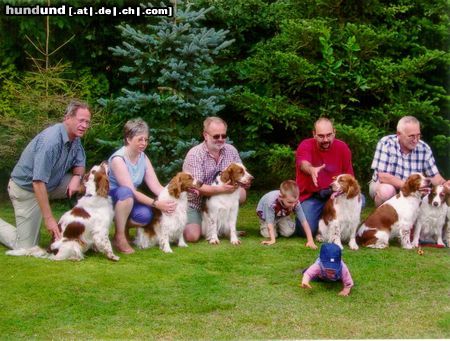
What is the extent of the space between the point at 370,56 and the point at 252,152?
1.98 m

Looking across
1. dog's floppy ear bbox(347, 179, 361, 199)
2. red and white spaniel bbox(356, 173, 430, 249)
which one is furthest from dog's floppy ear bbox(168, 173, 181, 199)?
red and white spaniel bbox(356, 173, 430, 249)

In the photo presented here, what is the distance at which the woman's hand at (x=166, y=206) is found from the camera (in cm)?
709

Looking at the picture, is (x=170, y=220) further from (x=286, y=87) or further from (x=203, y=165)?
(x=286, y=87)

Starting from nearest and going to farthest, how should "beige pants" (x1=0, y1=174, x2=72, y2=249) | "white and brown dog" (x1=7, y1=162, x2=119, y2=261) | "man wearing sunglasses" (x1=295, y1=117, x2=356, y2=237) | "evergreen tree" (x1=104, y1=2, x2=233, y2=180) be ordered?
"white and brown dog" (x1=7, y1=162, x2=119, y2=261) < "beige pants" (x1=0, y1=174, x2=72, y2=249) < "man wearing sunglasses" (x1=295, y1=117, x2=356, y2=237) < "evergreen tree" (x1=104, y1=2, x2=233, y2=180)

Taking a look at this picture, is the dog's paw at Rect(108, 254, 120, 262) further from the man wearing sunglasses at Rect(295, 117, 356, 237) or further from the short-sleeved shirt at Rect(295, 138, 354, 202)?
the short-sleeved shirt at Rect(295, 138, 354, 202)

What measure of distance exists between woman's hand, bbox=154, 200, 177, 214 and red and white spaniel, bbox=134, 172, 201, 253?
1.7 inches

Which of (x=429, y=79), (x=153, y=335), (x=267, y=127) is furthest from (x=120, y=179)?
(x=429, y=79)

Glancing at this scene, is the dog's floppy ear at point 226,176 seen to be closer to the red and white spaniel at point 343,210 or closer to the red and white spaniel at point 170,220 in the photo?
the red and white spaniel at point 170,220

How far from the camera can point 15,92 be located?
10258mm

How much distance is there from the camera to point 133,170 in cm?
728

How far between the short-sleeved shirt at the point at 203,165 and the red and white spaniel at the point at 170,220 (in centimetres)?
32

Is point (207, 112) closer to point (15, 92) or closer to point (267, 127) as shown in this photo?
point (267, 127)

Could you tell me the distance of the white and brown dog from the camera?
21.5 feet

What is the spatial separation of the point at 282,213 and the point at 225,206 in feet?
1.96
